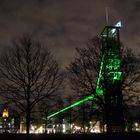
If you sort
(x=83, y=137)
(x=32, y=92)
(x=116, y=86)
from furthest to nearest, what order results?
(x=116, y=86) → (x=32, y=92) → (x=83, y=137)

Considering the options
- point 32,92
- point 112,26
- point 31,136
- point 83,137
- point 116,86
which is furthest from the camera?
point 112,26

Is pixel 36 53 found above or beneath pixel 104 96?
above

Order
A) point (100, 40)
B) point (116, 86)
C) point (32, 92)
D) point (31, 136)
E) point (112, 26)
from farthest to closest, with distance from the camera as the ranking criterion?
point (112, 26) → point (100, 40) → point (116, 86) → point (32, 92) → point (31, 136)

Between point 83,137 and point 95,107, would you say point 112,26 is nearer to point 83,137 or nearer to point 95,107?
point 95,107

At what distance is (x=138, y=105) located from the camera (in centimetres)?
3064

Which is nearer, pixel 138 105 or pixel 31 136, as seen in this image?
pixel 31 136

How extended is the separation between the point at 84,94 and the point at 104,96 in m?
2.46

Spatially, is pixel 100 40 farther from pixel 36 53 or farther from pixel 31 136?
pixel 31 136

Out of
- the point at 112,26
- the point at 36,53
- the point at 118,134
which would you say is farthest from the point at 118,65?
the point at 112,26

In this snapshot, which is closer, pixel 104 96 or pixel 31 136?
pixel 31 136

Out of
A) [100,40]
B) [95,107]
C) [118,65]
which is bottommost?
[95,107]

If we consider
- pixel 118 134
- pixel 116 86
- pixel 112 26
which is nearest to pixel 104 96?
pixel 116 86

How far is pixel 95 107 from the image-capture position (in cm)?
3083

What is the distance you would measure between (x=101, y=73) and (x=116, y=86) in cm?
210
